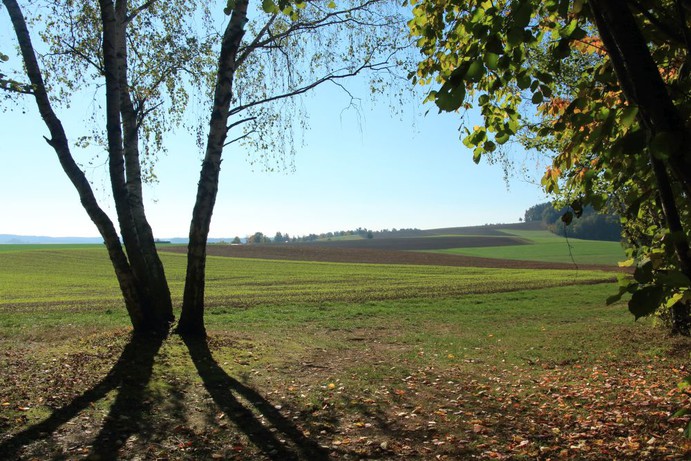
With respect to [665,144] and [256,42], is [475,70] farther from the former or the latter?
[256,42]

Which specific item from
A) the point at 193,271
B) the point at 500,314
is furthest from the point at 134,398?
the point at 500,314

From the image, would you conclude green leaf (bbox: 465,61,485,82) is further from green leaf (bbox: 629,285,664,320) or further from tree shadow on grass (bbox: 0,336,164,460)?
tree shadow on grass (bbox: 0,336,164,460)

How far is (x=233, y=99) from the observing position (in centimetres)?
1186

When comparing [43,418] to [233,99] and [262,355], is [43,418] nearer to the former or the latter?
[262,355]

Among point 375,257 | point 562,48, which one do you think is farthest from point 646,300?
point 375,257

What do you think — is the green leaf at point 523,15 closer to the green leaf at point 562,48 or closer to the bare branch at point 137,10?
the green leaf at point 562,48

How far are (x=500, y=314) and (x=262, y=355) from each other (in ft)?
39.0

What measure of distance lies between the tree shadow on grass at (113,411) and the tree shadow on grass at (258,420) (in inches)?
36.2

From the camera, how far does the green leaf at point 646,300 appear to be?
2.00 m

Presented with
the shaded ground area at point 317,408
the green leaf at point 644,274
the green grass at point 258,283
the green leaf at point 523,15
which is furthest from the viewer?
the green grass at point 258,283

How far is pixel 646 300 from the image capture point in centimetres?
204

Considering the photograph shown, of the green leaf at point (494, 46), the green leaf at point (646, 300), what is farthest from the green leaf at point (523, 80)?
the green leaf at point (646, 300)

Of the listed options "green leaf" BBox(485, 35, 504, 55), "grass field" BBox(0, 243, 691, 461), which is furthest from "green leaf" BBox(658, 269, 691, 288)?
"grass field" BBox(0, 243, 691, 461)

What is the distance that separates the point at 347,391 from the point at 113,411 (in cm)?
305
